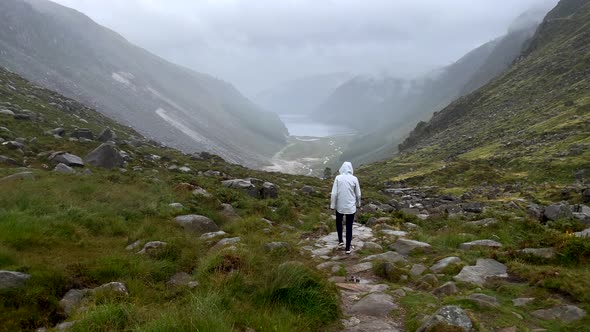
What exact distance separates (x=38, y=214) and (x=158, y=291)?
5727 millimetres

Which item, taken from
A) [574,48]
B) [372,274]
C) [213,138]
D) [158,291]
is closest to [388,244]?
[372,274]

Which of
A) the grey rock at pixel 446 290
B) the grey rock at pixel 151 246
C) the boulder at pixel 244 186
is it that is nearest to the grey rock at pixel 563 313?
the grey rock at pixel 446 290

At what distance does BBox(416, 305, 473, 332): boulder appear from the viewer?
655cm

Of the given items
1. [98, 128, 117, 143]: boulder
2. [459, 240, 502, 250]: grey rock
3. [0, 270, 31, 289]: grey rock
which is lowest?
[459, 240, 502, 250]: grey rock

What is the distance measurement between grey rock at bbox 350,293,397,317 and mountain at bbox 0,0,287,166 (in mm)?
96733

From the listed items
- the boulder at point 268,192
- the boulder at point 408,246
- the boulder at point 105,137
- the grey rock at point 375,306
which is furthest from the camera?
the boulder at point 105,137

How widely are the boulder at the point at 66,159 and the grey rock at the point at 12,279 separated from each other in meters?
14.6

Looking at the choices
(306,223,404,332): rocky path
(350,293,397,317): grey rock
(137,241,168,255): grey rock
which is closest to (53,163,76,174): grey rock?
(137,241,168,255): grey rock

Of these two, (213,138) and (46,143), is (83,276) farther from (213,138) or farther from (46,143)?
(213,138)

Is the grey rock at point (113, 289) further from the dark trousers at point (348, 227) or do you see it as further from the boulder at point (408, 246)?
the boulder at point (408, 246)

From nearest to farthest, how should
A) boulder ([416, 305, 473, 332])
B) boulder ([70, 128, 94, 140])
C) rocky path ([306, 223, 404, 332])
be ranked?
boulder ([416, 305, 473, 332]) < rocky path ([306, 223, 404, 332]) < boulder ([70, 128, 94, 140])

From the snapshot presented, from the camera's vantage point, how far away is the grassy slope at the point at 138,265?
661 centimetres

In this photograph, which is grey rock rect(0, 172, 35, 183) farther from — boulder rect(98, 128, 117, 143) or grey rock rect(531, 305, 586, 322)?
grey rock rect(531, 305, 586, 322)

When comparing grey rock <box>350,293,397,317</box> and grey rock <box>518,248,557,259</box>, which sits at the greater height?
grey rock <box>518,248,557,259</box>
